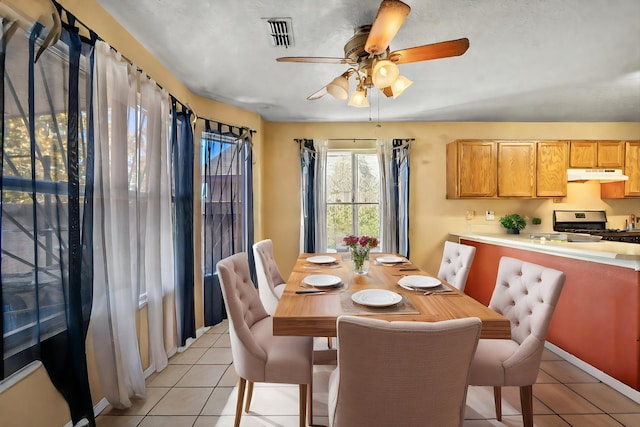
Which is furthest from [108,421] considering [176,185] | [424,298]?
[424,298]

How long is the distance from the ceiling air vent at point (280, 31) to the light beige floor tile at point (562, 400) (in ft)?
9.91

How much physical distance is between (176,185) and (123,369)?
143 centimetres

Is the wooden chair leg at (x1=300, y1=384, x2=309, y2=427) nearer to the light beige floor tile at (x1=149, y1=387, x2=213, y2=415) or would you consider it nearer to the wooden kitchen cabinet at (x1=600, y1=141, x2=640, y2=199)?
the light beige floor tile at (x1=149, y1=387, x2=213, y2=415)

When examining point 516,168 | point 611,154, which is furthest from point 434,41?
point 611,154

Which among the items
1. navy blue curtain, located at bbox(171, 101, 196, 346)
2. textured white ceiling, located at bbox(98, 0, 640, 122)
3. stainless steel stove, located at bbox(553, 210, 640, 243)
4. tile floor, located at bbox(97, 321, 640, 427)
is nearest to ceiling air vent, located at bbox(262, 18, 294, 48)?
textured white ceiling, located at bbox(98, 0, 640, 122)

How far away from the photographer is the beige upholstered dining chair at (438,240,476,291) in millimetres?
2180

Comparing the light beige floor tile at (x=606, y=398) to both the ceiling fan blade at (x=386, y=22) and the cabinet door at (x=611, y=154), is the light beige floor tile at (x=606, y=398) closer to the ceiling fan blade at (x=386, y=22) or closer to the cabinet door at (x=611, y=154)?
the ceiling fan blade at (x=386, y=22)

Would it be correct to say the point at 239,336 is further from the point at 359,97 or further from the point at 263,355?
the point at 359,97

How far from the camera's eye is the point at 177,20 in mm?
1871

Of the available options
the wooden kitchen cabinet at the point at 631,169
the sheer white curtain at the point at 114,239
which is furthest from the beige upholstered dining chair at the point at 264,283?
the wooden kitchen cabinet at the point at 631,169

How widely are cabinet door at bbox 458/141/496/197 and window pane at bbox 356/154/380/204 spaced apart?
1109 mm

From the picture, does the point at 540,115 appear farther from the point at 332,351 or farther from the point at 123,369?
the point at 123,369

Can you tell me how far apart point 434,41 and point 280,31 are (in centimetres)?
113

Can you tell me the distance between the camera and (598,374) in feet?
7.07
